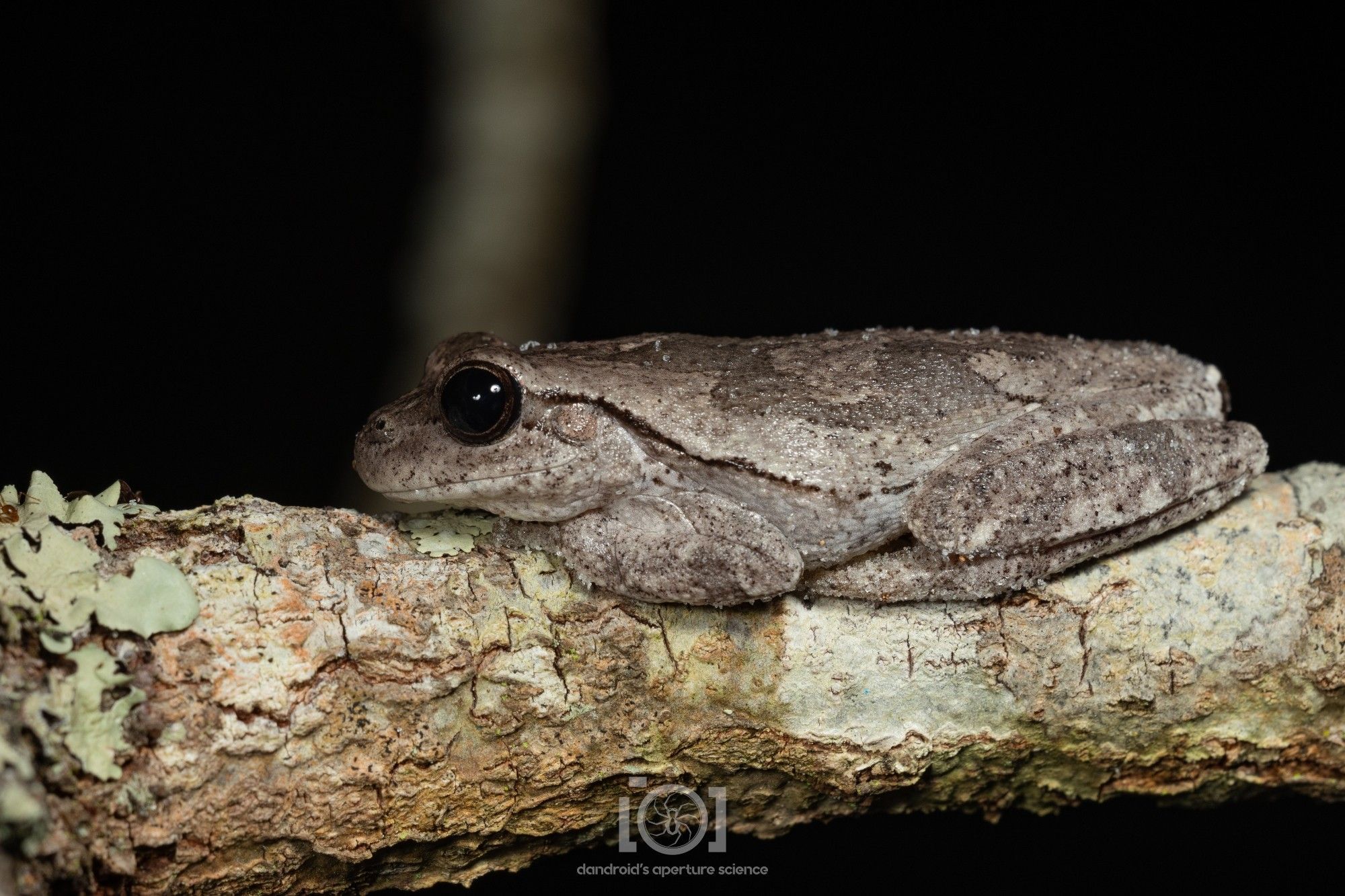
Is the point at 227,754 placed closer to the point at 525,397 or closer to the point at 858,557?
the point at 525,397

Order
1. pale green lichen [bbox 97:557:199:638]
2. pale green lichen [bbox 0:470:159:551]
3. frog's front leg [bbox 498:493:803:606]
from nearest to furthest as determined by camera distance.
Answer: pale green lichen [bbox 97:557:199:638], pale green lichen [bbox 0:470:159:551], frog's front leg [bbox 498:493:803:606]

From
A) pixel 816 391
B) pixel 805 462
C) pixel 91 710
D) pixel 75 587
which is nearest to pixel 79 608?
pixel 75 587

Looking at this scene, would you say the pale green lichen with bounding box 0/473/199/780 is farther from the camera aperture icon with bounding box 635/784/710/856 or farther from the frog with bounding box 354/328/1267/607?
the camera aperture icon with bounding box 635/784/710/856

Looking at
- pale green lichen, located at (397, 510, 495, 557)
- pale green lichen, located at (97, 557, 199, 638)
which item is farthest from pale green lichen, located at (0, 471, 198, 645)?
pale green lichen, located at (397, 510, 495, 557)

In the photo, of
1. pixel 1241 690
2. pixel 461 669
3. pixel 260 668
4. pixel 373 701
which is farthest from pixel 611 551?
pixel 1241 690

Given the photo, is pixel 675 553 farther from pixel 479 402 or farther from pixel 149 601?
pixel 149 601

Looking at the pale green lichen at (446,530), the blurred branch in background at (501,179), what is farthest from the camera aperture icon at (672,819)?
the blurred branch in background at (501,179)

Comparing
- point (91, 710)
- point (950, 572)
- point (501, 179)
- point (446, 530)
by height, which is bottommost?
point (91, 710)

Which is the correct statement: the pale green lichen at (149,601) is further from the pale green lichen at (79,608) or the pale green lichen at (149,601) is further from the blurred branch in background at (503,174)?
the blurred branch in background at (503,174)
